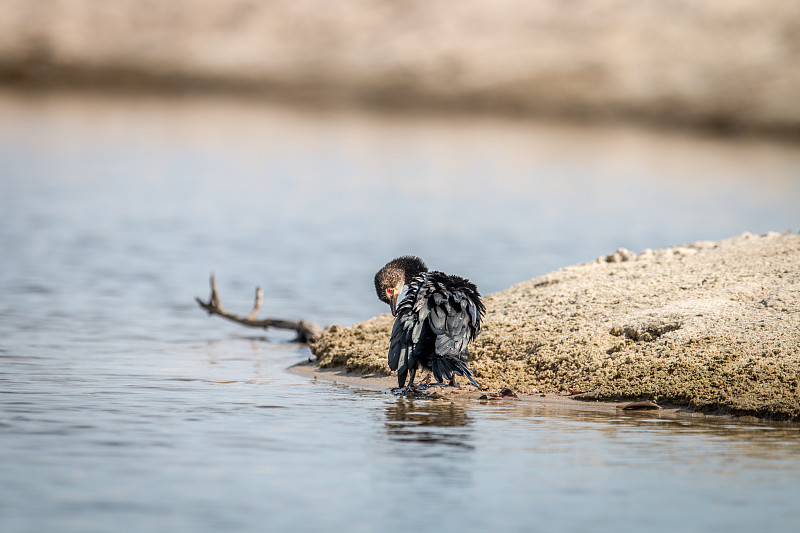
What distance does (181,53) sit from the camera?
305 ft

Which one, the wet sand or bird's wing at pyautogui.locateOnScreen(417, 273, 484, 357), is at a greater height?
bird's wing at pyautogui.locateOnScreen(417, 273, 484, 357)

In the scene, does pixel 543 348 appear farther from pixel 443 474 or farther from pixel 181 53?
pixel 181 53

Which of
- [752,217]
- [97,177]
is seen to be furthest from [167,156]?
[752,217]

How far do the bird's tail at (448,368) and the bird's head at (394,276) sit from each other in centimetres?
135

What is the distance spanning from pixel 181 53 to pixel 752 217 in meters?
66.2

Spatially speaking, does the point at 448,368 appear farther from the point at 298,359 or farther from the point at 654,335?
the point at 298,359

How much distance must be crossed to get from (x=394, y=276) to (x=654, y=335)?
101 inches

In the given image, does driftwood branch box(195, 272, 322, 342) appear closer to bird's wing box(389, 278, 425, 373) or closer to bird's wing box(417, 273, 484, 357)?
bird's wing box(389, 278, 425, 373)

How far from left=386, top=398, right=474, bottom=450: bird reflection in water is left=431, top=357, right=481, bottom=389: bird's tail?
0.84 feet

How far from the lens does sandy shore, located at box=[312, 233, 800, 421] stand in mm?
10641

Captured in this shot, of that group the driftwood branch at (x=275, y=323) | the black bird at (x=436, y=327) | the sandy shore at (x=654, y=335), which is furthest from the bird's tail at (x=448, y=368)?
the driftwood branch at (x=275, y=323)

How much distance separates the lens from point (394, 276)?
39.7ft

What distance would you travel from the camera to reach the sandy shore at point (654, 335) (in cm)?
1064

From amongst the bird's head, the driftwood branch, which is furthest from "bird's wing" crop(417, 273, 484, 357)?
the driftwood branch
